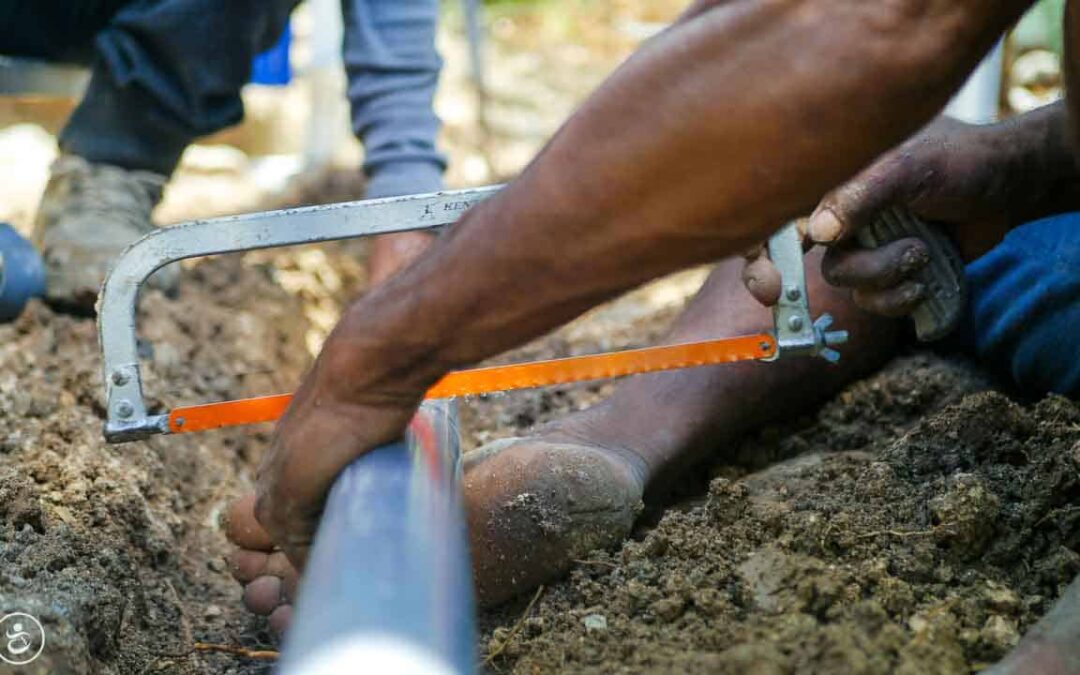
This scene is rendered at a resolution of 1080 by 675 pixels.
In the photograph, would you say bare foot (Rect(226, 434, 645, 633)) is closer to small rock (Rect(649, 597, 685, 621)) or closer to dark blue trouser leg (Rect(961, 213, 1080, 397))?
small rock (Rect(649, 597, 685, 621))

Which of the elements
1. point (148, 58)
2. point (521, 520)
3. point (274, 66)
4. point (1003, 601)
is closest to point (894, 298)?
point (1003, 601)

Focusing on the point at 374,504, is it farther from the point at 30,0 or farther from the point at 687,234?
the point at 30,0

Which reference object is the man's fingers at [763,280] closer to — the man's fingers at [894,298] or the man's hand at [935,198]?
the man's hand at [935,198]

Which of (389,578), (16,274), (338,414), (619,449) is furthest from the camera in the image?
(16,274)

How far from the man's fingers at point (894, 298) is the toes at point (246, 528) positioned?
916 mm

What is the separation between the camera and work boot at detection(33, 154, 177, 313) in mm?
2453

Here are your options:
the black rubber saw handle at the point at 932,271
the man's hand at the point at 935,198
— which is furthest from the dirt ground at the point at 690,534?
the man's hand at the point at 935,198

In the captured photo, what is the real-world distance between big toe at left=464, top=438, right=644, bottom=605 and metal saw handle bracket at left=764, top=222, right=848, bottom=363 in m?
0.31

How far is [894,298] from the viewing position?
67.4 inches

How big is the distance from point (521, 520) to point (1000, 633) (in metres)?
0.61

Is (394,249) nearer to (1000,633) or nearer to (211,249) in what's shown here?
(211,249)

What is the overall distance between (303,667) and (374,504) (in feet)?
0.90

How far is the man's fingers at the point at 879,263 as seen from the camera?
167cm

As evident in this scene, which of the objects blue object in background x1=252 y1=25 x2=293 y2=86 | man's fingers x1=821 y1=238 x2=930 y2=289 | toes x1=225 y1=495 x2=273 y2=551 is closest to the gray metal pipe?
toes x1=225 y1=495 x2=273 y2=551
